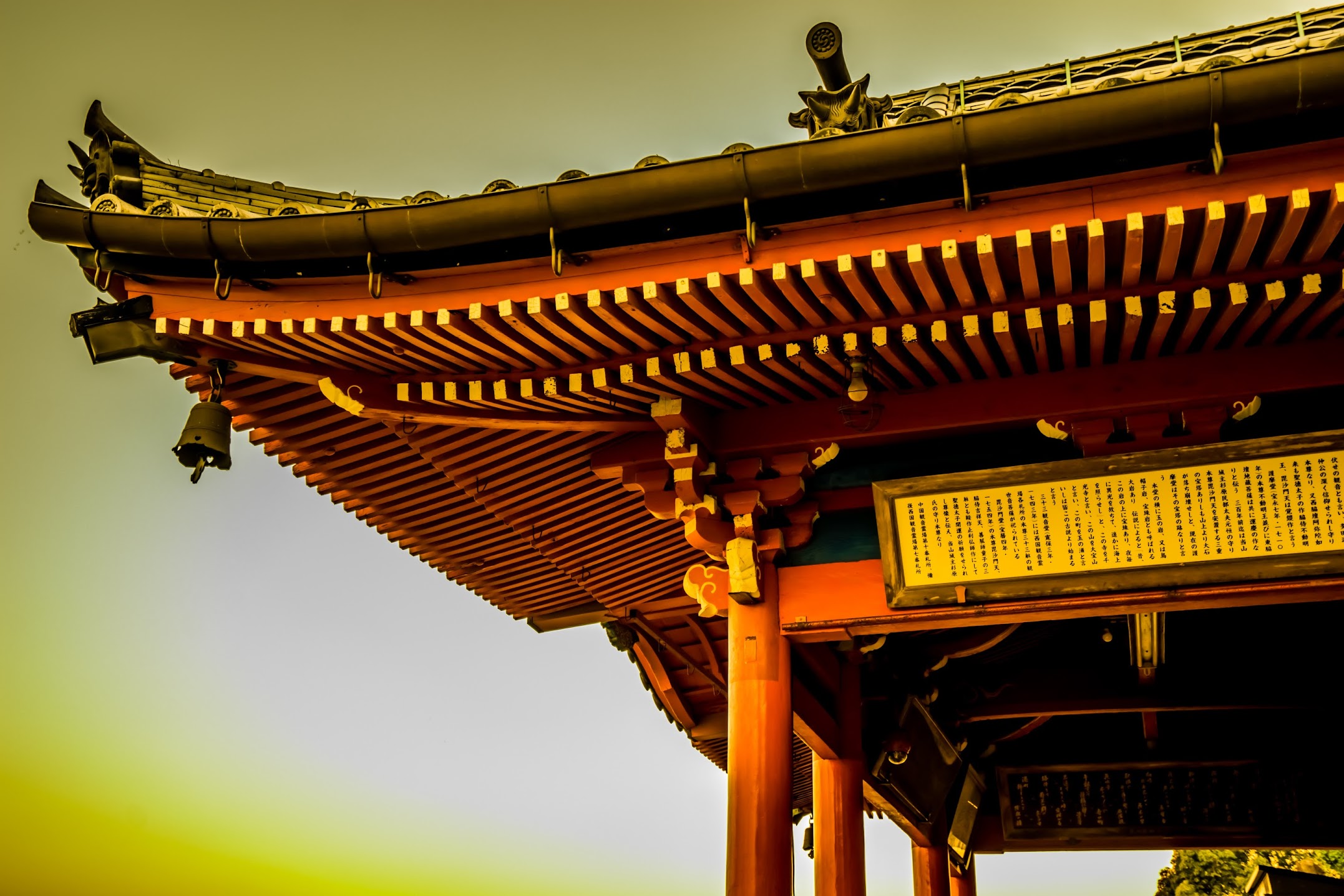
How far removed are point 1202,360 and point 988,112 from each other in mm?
1774

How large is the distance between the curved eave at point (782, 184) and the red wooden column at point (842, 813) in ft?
12.4

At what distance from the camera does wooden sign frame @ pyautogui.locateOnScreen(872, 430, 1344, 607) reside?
15.7ft

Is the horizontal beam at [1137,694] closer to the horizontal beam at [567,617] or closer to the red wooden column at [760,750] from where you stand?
the horizontal beam at [567,617]

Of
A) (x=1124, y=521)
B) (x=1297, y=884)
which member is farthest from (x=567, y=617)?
(x=1297, y=884)

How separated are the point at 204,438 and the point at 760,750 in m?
3.21

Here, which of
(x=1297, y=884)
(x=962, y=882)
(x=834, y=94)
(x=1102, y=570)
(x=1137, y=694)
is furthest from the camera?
(x=1297, y=884)

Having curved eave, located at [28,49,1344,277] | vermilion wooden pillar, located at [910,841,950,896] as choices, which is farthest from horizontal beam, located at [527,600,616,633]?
curved eave, located at [28,49,1344,277]

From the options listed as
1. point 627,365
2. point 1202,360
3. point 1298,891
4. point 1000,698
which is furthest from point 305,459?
point 1298,891

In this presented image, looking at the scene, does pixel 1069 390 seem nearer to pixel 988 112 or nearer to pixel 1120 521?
pixel 1120 521

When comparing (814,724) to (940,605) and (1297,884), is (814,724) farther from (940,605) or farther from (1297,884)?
(1297,884)

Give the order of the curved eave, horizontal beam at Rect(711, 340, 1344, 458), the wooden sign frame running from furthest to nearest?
horizontal beam at Rect(711, 340, 1344, 458), the wooden sign frame, the curved eave

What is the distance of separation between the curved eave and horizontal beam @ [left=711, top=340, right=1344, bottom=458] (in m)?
1.27

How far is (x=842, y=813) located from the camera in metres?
6.80

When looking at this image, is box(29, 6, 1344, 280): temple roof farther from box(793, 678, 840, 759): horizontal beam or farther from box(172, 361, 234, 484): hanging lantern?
box(793, 678, 840, 759): horizontal beam
